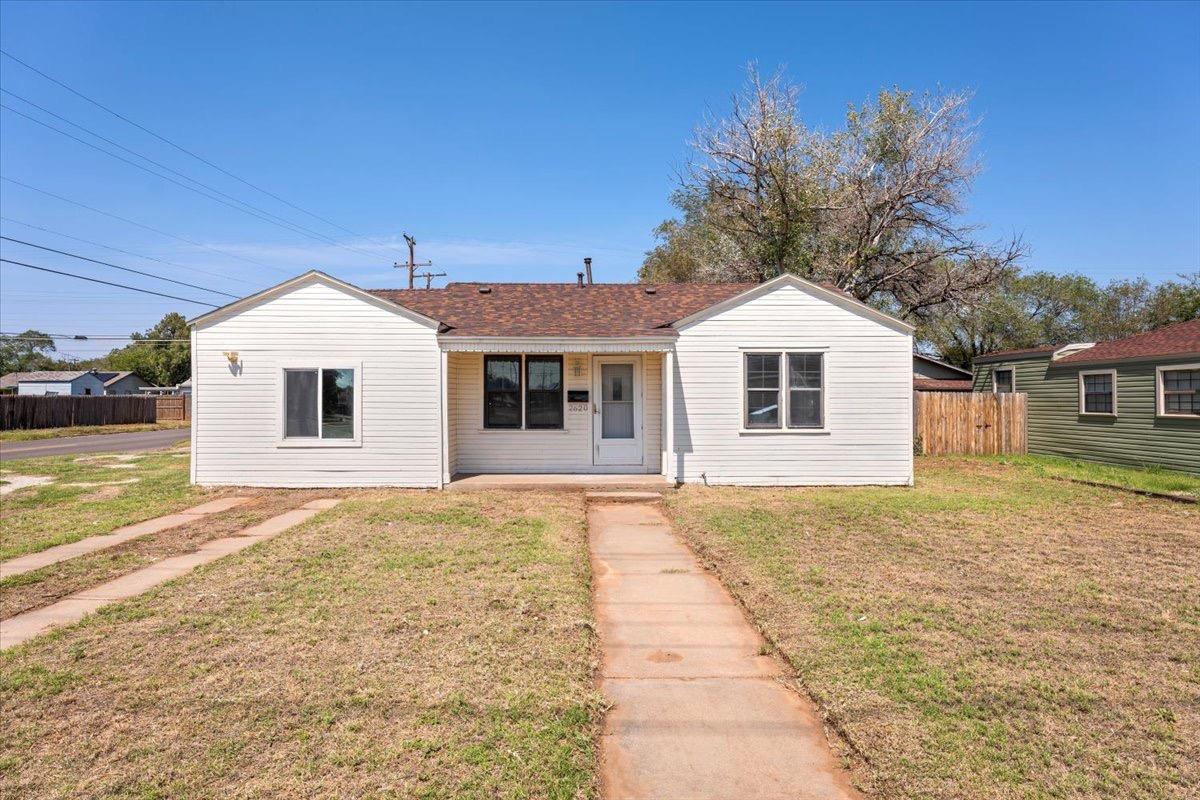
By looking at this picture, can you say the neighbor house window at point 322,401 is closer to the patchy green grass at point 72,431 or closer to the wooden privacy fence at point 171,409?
the patchy green grass at point 72,431

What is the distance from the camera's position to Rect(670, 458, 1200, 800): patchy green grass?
2.91 meters

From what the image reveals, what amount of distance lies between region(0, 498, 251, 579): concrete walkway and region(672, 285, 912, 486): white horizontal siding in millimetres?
7411

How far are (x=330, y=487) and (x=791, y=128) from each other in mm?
19628

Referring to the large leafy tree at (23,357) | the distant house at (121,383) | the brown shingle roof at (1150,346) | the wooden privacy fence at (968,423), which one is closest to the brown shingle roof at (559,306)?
the wooden privacy fence at (968,423)

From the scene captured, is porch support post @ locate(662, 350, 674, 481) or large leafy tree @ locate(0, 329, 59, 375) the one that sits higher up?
large leafy tree @ locate(0, 329, 59, 375)

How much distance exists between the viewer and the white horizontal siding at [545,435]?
1219cm

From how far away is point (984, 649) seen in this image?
13.6 feet

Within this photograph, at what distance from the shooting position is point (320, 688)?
11.8 feet

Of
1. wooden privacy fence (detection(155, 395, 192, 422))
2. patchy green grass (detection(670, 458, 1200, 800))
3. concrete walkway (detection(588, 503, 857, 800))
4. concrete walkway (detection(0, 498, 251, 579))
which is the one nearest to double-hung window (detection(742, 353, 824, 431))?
patchy green grass (detection(670, 458, 1200, 800))

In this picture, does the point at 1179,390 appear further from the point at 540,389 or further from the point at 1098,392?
the point at 540,389

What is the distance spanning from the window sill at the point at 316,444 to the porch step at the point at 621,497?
13.9ft

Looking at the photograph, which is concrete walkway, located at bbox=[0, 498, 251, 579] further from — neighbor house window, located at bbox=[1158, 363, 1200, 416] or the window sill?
neighbor house window, located at bbox=[1158, 363, 1200, 416]

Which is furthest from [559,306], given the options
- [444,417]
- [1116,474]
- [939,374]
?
[939,374]

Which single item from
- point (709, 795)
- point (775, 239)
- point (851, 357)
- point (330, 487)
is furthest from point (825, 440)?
point (775, 239)
